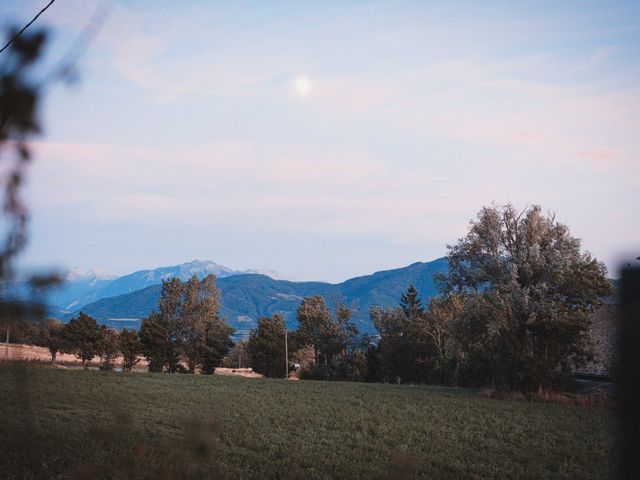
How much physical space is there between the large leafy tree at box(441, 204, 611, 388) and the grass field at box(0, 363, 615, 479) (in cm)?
493

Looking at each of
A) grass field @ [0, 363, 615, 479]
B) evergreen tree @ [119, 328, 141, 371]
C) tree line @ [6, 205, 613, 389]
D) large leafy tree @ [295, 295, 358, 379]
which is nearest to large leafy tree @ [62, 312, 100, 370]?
tree line @ [6, 205, 613, 389]

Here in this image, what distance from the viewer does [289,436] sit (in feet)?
50.2

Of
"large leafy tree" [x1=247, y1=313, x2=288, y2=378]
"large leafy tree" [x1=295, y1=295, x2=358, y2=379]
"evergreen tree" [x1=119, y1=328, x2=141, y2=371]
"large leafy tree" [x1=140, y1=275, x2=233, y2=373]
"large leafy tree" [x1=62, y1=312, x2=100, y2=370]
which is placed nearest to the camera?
"large leafy tree" [x1=62, y1=312, x2=100, y2=370]

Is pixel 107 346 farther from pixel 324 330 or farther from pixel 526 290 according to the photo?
pixel 526 290

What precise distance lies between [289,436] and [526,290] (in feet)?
61.2

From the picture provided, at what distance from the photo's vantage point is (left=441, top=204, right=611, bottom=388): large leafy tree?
29047 mm

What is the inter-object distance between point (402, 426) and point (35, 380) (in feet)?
55.4

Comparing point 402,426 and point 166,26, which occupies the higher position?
point 166,26

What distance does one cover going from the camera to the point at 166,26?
4.69 m

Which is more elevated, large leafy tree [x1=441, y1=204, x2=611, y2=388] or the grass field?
large leafy tree [x1=441, y1=204, x2=611, y2=388]

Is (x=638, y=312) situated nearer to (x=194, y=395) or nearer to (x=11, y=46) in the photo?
(x=11, y=46)

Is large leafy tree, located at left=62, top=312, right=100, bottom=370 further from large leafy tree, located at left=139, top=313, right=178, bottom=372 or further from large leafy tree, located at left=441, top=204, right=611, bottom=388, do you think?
large leafy tree, located at left=441, top=204, right=611, bottom=388

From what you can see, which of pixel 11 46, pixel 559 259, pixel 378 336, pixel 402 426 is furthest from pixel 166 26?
pixel 378 336

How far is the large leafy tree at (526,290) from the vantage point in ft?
95.3
